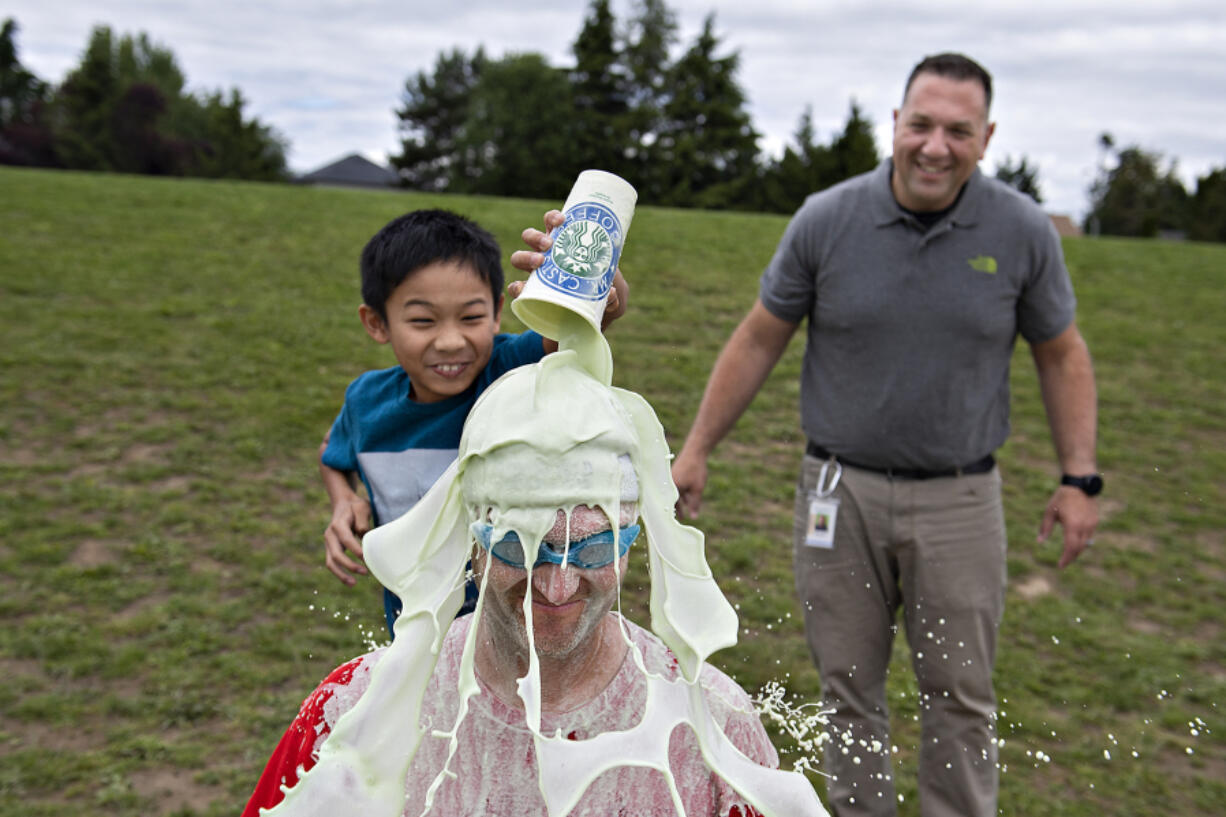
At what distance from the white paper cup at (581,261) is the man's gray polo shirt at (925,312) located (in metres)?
1.95

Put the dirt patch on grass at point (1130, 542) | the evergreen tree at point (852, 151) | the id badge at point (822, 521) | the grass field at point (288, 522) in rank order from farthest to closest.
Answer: the evergreen tree at point (852, 151), the dirt patch on grass at point (1130, 542), the grass field at point (288, 522), the id badge at point (822, 521)

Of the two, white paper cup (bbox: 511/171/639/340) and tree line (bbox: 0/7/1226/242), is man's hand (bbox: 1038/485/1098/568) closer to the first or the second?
white paper cup (bbox: 511/171/639/340)

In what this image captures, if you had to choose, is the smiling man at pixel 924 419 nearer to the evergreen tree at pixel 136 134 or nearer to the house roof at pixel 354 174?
the evergreen tree at pixel 136 134

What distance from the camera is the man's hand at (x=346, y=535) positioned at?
2336 millimetres

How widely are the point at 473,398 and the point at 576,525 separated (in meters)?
1.02

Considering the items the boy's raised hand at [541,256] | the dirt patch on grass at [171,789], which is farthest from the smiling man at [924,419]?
the dirt patch on grass at [171,789]

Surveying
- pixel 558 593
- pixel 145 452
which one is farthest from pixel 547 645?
pixel 145 452

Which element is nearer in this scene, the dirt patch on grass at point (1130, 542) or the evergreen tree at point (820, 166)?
the dirt patch on grass at point (1130, 542)

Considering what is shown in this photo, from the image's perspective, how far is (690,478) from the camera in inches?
140

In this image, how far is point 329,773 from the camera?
145 cm

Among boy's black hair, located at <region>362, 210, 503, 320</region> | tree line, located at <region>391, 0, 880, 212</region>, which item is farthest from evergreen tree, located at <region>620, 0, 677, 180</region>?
boy's black hair, located at <region>362, 210, 503, 320</region>

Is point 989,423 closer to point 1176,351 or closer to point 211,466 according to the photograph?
point 211,466

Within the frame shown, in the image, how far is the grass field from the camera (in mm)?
4461

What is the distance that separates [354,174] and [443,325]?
6481cm
